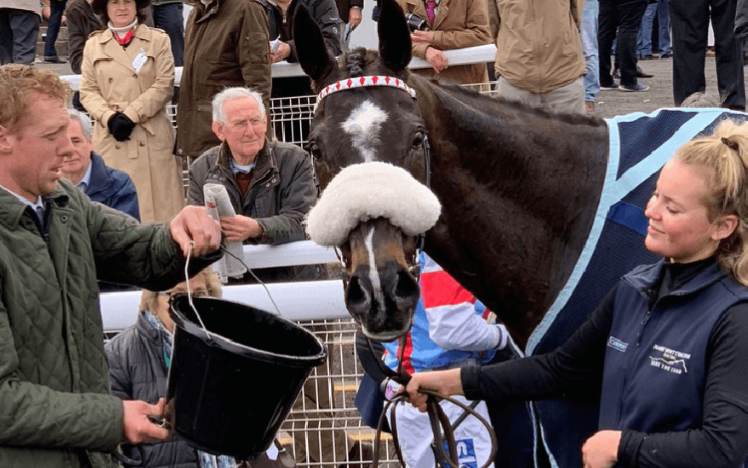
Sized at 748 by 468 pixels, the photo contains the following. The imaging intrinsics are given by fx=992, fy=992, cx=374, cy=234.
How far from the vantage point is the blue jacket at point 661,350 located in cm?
245

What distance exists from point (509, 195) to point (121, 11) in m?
4.45

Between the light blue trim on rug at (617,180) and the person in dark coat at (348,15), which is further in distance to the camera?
the person in dark coat at (348,15)

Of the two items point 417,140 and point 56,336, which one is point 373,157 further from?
point 56,336

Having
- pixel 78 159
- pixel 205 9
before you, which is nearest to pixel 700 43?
pixel 205 9

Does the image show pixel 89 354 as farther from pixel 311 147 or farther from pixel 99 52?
pixel 99 52

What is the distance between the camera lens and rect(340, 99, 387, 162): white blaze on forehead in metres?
3.11

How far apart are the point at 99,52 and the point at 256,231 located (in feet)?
11.2

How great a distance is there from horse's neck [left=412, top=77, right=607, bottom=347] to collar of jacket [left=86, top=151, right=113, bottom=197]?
242 cm

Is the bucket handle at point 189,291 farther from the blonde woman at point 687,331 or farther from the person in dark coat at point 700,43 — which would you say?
the person in dark coat at point 700,43

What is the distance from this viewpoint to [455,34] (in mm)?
7469

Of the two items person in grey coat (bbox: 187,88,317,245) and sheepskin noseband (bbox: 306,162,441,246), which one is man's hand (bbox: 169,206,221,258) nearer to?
sheepskin noseband (bbox: 306,162,441,246)

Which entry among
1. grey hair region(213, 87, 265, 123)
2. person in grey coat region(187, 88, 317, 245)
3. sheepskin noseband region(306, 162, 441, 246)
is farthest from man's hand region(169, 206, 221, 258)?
grey hair region(213, 87, 265, 123)

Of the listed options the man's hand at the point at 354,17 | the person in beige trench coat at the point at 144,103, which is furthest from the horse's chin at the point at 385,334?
the man's hand at the point at 354,17

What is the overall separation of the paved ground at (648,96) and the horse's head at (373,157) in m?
6.14
